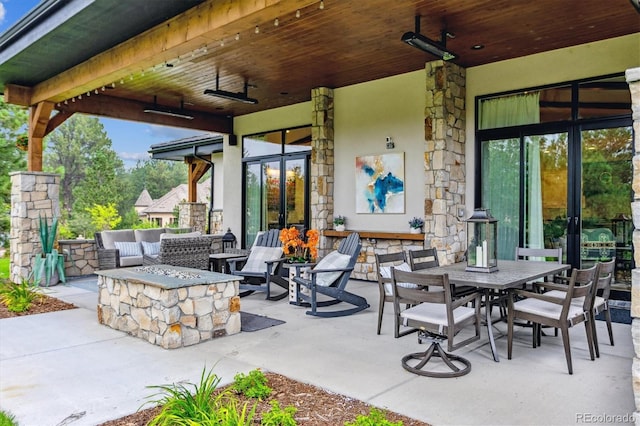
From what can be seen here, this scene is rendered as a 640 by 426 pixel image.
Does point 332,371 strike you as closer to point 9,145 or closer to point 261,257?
point 261,257

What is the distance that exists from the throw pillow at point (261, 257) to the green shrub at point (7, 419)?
394 cm

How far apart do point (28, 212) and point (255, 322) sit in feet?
16.5

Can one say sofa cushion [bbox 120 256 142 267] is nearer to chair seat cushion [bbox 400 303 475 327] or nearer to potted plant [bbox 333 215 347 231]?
potted plant [bbox 333 215 347 231]

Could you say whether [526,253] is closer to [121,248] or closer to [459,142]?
[459,142]

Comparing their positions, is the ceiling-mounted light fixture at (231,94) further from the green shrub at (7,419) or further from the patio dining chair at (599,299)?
the patio dining chair at (599,299)

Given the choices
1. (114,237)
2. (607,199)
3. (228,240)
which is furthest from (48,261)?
(607,199)

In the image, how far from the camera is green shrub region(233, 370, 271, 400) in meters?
2.96

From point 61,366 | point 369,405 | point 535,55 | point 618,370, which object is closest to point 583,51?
point 535,55

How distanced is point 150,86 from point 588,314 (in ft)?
25.1

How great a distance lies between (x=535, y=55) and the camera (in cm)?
648

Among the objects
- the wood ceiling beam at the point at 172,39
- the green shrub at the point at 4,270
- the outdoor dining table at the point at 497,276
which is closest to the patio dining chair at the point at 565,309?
the outdoor dining table at the point at 497,276

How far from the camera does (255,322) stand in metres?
5.03

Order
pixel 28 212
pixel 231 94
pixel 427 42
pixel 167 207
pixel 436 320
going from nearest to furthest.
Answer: pixel 436 320 → pixel 427 42 → pixel 28 212 → pixel 231 94 → pixel 167 207

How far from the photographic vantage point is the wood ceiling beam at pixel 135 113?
28.7 ft
